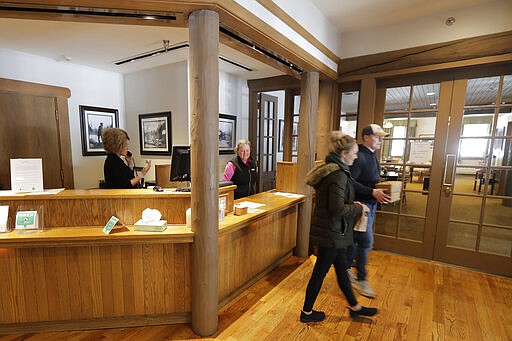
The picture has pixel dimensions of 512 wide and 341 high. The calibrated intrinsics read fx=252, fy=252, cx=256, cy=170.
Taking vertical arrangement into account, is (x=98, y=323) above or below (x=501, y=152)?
below

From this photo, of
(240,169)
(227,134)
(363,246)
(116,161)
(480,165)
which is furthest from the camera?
(227,134)

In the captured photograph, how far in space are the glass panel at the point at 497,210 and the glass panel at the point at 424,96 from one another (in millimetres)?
1236

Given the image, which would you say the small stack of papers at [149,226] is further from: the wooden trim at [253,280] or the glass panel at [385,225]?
the glass panel at [385,225]

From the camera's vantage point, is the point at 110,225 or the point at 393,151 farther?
the point at 393,151

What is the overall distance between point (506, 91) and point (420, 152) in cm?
96

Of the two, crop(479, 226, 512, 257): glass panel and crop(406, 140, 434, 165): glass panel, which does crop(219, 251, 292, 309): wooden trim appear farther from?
crop(479, 226, 512, 257): glass panel

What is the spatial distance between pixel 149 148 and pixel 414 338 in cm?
404

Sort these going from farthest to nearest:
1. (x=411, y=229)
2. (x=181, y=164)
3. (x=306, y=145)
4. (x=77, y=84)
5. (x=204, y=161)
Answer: (x=77, y=84)
(x=411, y=229)
(x=306, y=145)
(x=181, y=164)
(x=204, y=161)

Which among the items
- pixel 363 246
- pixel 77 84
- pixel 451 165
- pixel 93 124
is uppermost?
pixel 77 84

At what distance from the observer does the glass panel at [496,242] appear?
9.55 ft

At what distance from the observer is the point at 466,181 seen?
2.87 meters

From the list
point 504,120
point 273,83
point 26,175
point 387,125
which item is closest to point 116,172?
point 26,175

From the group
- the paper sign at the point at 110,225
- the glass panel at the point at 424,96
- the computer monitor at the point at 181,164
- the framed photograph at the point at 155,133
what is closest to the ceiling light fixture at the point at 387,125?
the glass panel at the point at 424,96

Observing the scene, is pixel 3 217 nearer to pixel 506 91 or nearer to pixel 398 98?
pixel 398 98
